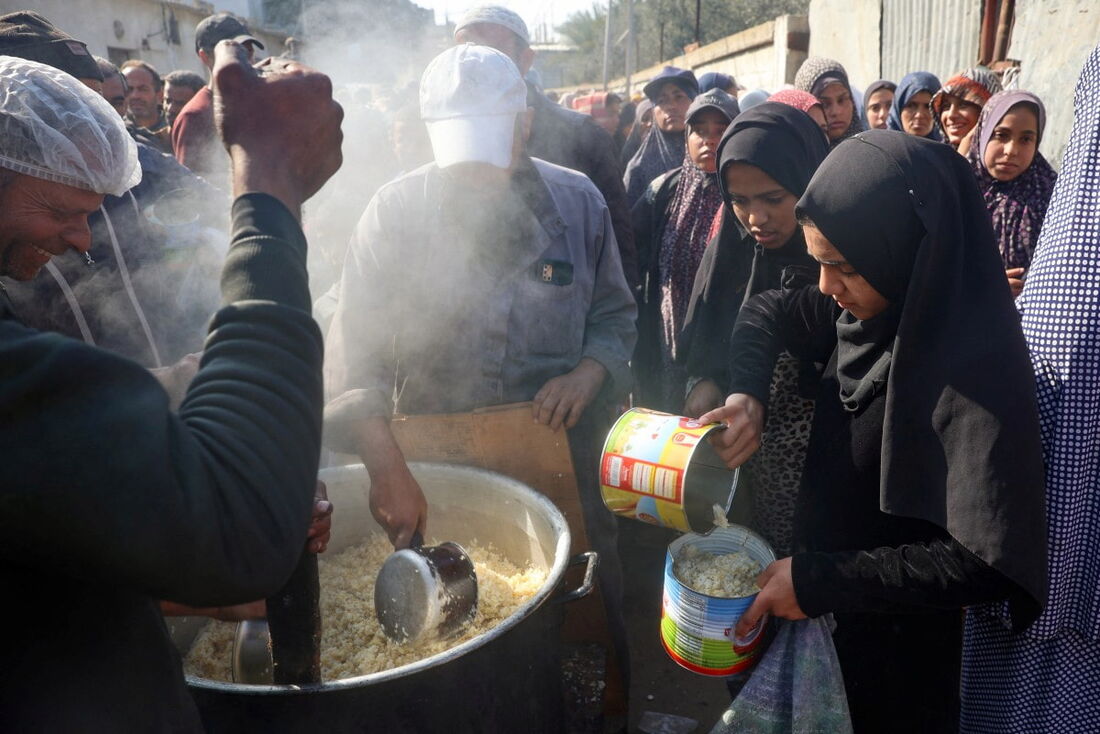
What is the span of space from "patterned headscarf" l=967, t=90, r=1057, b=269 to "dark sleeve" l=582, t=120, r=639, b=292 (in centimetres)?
196

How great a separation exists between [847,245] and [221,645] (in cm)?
209

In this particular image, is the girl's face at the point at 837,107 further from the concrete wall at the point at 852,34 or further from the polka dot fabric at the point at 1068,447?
the concrete wall at the point at 852,34

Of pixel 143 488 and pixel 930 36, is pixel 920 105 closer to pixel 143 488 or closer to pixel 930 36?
pixel 930 36

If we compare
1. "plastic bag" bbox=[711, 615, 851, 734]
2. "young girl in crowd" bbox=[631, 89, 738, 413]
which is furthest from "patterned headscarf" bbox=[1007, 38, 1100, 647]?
"young girl in crowd" bbox=[631, 89, 738, 413]

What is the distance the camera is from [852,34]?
10.0 metres

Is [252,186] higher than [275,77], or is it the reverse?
[275,77]

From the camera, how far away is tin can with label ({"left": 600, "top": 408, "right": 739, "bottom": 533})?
6.17 feet

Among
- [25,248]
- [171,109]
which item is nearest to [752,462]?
[25,248]

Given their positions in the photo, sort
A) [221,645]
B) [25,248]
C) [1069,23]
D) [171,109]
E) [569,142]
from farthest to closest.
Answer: [171,109]
[1069,23]
[569,142]
[221,645]
[25,248]

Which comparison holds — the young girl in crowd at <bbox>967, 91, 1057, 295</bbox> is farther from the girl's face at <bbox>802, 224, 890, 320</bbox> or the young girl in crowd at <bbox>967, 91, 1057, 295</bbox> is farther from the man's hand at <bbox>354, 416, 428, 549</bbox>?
the man's hand at <bbox>354, 416, 428, 549</bbox>

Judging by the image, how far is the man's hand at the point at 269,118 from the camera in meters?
1.17

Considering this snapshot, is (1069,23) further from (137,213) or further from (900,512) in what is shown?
(137,213)

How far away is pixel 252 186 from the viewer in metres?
1.16

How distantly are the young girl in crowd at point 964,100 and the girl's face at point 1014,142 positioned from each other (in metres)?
0.97
